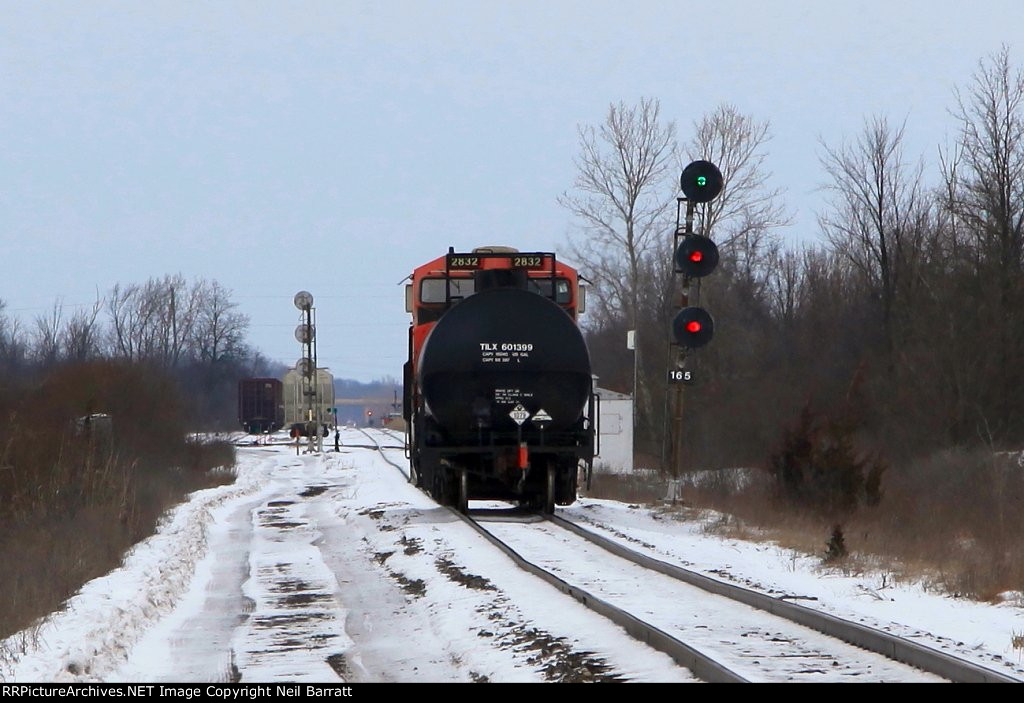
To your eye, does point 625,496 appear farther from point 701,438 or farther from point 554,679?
point 554,679

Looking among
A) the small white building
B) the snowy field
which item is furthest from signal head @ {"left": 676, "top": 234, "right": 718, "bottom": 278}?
the small white building

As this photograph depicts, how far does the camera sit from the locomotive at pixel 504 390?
18.6 m

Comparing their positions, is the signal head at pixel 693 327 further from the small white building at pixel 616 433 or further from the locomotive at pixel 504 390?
the small white building at pixel 616 433

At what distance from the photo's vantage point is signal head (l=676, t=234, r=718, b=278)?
20703 mm

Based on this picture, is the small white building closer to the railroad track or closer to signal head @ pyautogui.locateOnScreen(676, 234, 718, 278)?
signal head @ pyautogui.locateOnScreen(676, 234, 718, 278)

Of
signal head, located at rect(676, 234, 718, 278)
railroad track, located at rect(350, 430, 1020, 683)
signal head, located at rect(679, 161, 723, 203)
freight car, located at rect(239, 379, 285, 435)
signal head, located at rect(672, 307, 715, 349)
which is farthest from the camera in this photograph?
freight car, located at rect(239, 379, 285, 435)

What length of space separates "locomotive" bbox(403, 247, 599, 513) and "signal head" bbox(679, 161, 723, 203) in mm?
2991

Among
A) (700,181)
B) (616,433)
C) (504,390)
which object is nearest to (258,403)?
(616,433)

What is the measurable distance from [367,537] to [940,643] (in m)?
10.8

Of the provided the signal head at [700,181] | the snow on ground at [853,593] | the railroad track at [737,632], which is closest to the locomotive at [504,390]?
the snow on ground at [853,593]

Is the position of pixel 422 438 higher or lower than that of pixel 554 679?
higher

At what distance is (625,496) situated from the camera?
26.8m

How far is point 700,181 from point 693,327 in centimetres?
247
